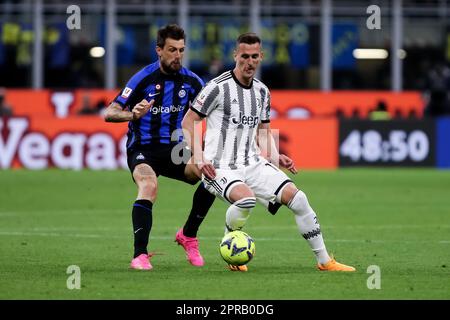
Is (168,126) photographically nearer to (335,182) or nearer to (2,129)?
(335,182)

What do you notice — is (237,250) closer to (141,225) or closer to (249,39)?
(141,225)

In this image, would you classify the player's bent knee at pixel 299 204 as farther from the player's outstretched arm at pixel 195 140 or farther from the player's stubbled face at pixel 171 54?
the player's stubbled face at pixel 171 54

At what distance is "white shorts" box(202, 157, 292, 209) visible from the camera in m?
10.1

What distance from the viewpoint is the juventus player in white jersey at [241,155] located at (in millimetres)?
9977

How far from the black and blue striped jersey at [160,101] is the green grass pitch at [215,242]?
1143mm

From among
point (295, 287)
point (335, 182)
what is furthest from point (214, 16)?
point (295, 287)

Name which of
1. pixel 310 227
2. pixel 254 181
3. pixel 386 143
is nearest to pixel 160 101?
pixel 254 181

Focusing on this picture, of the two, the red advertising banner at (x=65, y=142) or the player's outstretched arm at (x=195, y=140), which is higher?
the player's outstretched arm at (x=195, y=140)

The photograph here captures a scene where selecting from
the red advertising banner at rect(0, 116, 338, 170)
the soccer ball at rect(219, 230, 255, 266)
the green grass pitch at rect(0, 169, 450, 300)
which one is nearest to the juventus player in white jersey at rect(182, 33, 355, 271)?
the soccer ball at rect(219, 230, 255, 266)

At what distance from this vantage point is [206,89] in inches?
402

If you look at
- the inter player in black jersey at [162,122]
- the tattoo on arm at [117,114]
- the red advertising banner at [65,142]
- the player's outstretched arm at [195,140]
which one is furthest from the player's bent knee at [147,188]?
the red advertising banner at [65,142]

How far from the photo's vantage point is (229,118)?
10250mm

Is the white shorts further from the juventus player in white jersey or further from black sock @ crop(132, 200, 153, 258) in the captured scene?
black sock @ crop(132, 200, 153, 258)

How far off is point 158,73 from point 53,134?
14.1 metres
